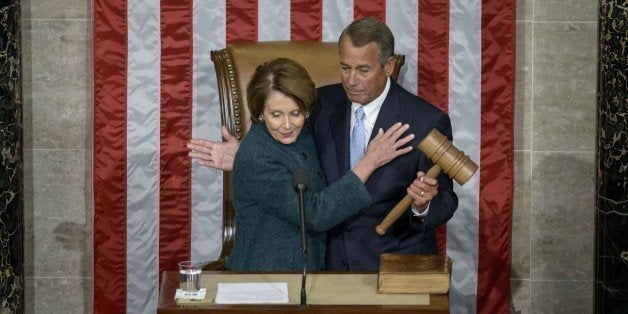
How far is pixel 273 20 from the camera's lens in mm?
5574

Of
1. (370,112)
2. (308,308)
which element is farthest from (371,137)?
(308,308)

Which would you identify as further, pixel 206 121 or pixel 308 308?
pixel 206 121

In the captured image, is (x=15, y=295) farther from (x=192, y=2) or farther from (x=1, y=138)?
(x=192, y=2)

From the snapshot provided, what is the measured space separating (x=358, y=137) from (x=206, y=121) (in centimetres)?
127

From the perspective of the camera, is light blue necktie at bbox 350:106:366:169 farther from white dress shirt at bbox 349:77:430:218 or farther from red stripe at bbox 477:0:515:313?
red stripe at bbox 477:0:515:313

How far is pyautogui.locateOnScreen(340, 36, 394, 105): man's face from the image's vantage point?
4.43 metres

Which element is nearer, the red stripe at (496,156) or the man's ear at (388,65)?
the man's ear at (388,65)

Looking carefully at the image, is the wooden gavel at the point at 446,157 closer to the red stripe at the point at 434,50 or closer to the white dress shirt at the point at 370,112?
the white dress shirt at the point at 370,112

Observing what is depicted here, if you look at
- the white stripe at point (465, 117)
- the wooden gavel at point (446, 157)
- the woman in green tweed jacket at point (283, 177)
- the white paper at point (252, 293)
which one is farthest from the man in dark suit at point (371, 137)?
the white stripe at point (465, 117)

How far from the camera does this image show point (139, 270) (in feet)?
18.6

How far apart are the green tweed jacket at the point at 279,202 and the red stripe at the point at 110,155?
1.35 meters

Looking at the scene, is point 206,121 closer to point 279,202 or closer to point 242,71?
point 242,71

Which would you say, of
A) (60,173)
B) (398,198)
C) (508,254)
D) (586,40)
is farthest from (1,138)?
(586,40)

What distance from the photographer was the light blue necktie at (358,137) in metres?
4.54
